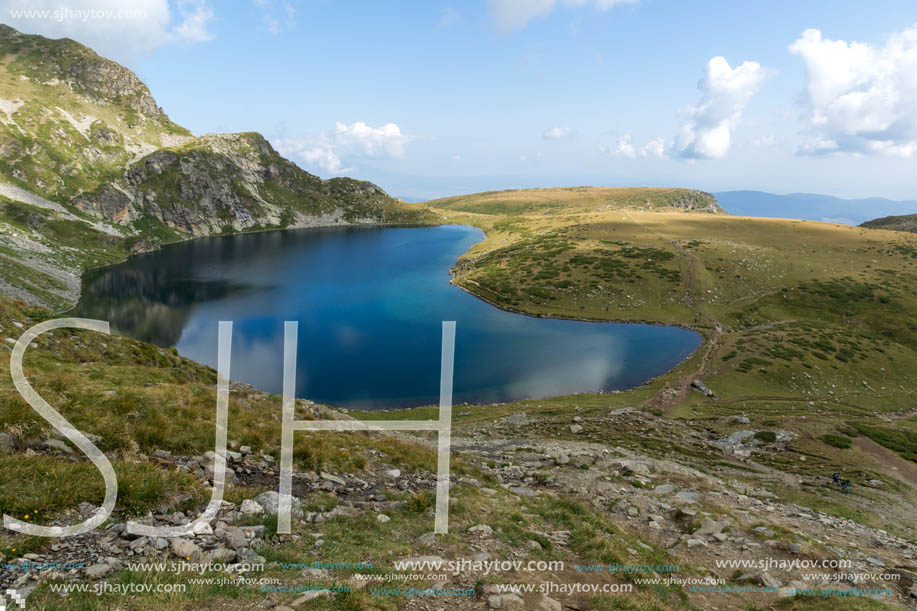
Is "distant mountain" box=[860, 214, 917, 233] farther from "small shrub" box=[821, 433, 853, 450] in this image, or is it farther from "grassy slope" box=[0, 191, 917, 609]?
"small shrub" box=[821, 433, 853, 450]

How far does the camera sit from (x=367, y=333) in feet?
206

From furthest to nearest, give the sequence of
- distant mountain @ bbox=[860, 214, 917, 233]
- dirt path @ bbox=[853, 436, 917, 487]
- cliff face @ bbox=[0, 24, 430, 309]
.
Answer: distant mountain @ bbox=[860, 214, 917, 233] < cliff face @ bbox=[0, 24, 430, 309] < dirt path @ bbox=[853, 436, 917, 487]

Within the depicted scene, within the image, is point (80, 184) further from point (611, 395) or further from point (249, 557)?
point (249, 557)

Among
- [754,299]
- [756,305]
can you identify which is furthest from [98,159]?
[754,299]

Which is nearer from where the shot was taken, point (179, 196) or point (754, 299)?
point (754, 299)

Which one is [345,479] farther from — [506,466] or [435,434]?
[435,434]

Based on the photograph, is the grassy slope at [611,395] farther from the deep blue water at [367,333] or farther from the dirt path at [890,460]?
the deep blue water at [367,333]

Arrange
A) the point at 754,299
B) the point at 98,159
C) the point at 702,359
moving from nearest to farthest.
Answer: the point at 702,359 < the point at 754,299 < the point at 98,159

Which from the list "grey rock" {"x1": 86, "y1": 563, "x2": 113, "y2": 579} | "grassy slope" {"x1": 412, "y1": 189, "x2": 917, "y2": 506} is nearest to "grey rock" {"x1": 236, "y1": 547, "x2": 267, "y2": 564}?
"grey rock" {"x1": 86, "y1": 563, "x2": 113, "y2": 579}

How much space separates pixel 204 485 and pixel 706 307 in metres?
83.7

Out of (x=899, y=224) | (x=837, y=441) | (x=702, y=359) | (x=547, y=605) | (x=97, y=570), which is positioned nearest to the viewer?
(x=97, y=570)

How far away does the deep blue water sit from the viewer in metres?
47.2

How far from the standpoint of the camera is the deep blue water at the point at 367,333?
155 feet

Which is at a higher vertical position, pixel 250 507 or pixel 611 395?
pixel 250 507
